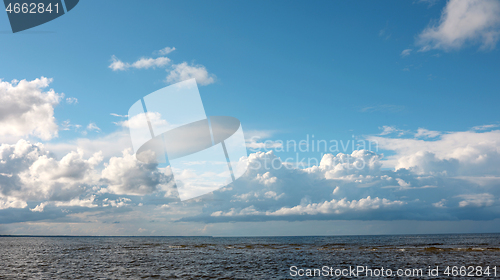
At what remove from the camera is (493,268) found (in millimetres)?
35344

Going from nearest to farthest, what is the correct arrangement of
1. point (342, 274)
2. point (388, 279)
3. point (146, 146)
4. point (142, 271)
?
1. point (146, 146)
2. point (388, 279)
3. point (342, 274)
4. point (142, 271)

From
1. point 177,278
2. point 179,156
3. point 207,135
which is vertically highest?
point 207,135

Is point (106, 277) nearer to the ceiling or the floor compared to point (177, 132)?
nearer to the floor

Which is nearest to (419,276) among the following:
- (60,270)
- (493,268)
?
(493,268)

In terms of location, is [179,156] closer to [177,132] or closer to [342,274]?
[177,132]

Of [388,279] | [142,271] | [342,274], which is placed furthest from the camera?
[142,271]

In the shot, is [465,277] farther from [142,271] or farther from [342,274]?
[142,271]

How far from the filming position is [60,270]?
35906 millimetres

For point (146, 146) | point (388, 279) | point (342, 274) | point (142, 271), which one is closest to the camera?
point (146, 146)

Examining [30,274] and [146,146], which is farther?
[30,274]

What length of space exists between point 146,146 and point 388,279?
27.0m

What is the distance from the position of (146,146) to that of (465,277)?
34275mm

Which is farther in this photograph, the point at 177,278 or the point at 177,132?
the point at 177,278

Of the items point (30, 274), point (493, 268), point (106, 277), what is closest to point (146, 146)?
point (106, 277)
